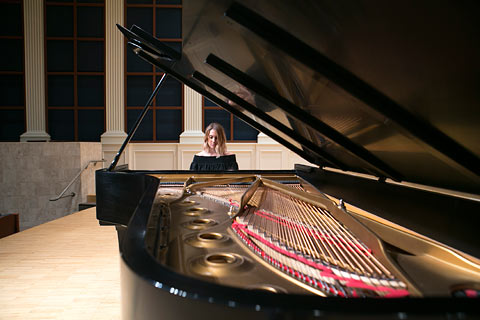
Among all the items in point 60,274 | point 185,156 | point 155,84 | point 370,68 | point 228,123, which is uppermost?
point 155,84

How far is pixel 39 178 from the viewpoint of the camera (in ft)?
16.5

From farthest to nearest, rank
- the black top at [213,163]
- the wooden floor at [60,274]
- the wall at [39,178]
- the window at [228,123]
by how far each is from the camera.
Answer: the window at [228,123]
the wall at [39,178]
the black top at [213,163]
the wooden floor at [60,274]

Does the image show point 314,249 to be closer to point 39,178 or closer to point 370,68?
point 370,68

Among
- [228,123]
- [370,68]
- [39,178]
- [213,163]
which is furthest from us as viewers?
[228,123]

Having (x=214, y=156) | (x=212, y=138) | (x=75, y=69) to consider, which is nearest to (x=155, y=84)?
(x=75, y=69)

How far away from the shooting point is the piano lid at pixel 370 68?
67cm

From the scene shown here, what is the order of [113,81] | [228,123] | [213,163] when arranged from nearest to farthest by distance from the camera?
[213,163] < [113,81] < [228,123]

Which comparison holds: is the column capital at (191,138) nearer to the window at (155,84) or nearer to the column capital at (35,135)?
the window at (155,84)

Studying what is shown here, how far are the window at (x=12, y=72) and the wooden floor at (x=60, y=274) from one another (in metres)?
4.17

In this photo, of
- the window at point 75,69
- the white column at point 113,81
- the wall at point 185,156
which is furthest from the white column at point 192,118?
the window at point 75,69

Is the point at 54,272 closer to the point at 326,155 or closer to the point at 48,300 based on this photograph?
the point at 48,300

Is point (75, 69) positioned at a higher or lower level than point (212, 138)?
higher

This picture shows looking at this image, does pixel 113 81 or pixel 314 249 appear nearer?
pixel 314 249

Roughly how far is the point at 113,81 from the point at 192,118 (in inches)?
67.1
